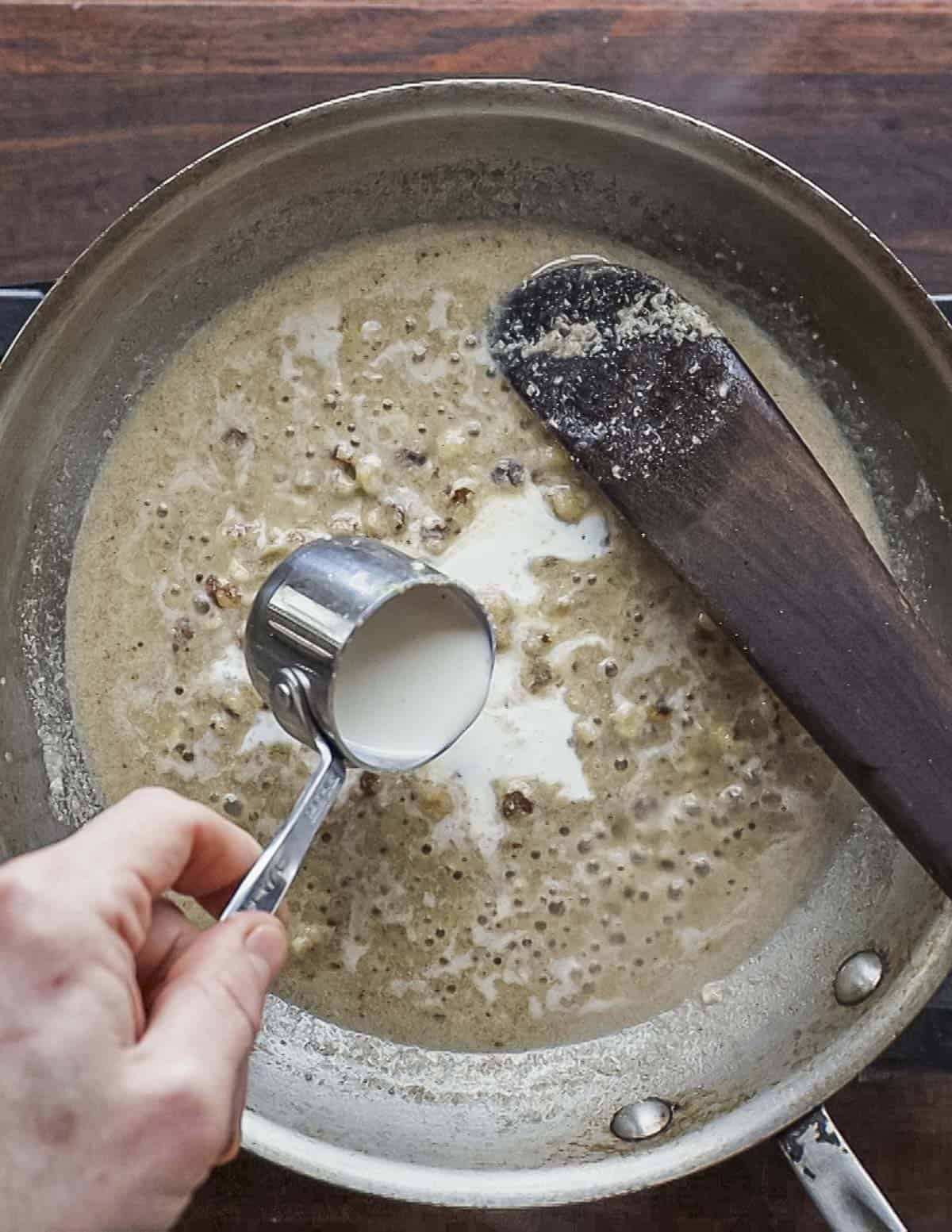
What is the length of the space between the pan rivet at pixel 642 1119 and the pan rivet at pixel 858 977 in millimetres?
148

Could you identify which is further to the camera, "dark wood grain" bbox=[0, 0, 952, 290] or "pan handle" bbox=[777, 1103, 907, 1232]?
"dark wood grain" bbox=[0, 0, 952, 290]

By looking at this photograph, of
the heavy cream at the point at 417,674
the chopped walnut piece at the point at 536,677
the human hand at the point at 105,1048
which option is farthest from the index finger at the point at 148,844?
the chopped walnut piece at the point at 536,677

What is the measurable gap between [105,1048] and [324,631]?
284 mm

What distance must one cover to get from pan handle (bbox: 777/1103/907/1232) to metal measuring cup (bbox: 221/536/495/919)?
0.33 metres

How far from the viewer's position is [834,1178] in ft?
2.34

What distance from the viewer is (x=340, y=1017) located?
836 millimetres

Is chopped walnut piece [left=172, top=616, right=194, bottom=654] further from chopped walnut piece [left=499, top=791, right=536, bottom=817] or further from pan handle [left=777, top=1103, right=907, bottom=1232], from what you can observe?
pan handle [left=777, top=1103, right=907, bottom=1232]

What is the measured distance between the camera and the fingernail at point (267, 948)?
1.79ft

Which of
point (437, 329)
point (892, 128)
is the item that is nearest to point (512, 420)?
point (437, 329)

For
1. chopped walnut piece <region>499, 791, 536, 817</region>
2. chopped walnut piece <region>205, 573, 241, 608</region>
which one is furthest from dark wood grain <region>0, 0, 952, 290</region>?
chopped walnut piece <region>499, 791, 536, 817</region>

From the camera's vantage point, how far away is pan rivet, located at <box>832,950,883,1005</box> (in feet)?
2.70

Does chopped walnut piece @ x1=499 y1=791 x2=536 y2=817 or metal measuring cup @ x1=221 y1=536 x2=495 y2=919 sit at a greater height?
metal measuring cup @ x1=221 y1=536 x2=495 y2=919

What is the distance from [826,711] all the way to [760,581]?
97mm

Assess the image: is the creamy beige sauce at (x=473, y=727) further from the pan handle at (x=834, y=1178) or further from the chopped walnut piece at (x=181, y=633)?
the pan handle at (x=834, y=1178)
